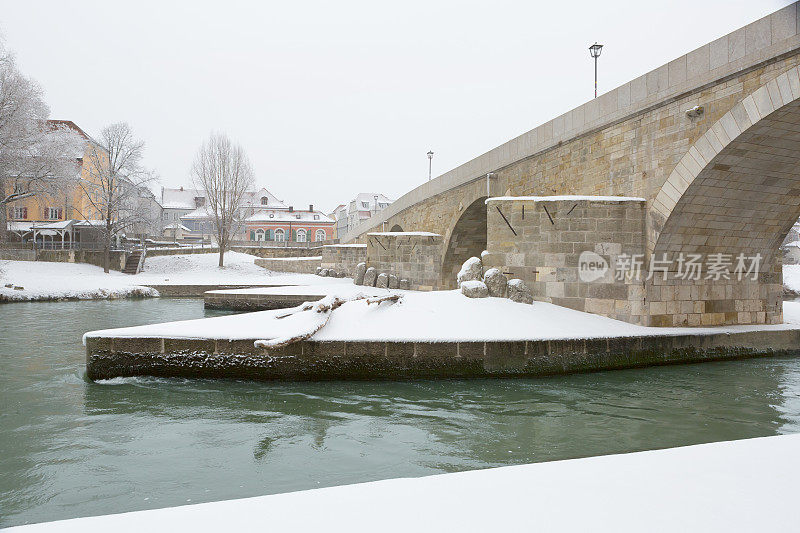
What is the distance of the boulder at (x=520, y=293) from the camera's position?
9.36 meters

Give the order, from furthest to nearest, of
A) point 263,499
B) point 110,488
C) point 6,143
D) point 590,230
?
point 6,143, point 590,230, point 110,488, point 263,499

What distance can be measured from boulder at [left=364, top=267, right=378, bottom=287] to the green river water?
11.5 meters

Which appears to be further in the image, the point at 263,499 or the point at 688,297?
the point at 688,297

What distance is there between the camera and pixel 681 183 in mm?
8266

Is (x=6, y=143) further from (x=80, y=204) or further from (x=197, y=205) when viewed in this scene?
(x=197, y=205)

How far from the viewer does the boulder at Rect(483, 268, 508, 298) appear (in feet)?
31.4

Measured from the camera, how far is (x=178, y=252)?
33.4 metres

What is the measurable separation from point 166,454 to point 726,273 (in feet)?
33.2

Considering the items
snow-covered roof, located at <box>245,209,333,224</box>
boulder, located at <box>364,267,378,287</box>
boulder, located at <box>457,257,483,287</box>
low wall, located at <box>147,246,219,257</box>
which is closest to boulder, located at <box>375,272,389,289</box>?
boulder, located at <box>364,267,378,287</box>

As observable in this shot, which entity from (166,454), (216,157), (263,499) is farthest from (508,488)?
(216,157)

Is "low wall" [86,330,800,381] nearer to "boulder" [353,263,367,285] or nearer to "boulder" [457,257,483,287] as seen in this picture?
"boulder" [457,257,483,287]

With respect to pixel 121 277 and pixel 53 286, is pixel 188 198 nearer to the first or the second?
pixel 121 277

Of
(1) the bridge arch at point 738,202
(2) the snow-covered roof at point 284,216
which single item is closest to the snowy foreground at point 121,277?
(1) the bridge arch at point 738,202

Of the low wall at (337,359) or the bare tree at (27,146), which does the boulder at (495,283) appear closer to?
the low wall at (337,359)
